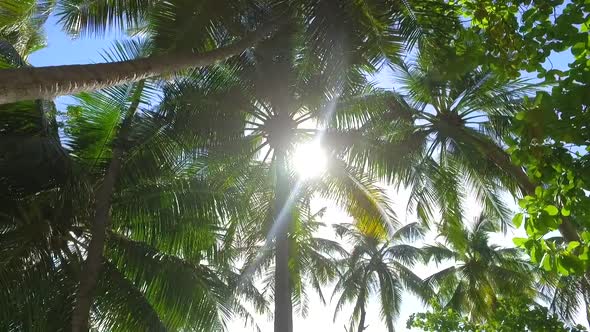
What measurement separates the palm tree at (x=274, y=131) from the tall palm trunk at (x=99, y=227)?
920 millimetres

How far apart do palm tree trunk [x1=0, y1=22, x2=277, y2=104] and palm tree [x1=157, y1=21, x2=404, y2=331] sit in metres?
3.52

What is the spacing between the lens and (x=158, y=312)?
959cm

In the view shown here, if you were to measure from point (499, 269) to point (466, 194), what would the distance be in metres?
11.7

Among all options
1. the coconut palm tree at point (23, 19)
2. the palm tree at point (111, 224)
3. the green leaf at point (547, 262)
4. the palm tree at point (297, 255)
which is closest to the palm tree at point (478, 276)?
the palm tree at point (297, 255)

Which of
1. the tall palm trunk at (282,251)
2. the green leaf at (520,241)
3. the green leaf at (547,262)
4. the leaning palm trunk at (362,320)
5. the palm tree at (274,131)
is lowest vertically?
the green leaf at (547,262)

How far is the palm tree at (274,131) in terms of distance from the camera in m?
10.8

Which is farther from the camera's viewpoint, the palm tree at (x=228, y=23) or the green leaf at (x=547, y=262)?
the palm tree at (x=228, y=23)

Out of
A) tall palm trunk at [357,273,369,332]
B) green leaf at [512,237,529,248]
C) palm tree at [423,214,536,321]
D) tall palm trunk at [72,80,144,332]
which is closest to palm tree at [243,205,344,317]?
tall palm trunk at [357,273,369,332]

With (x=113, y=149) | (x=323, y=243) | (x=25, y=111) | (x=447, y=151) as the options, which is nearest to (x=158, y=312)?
(x=113, y=149)

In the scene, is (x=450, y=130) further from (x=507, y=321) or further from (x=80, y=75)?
(x=80, y=75)

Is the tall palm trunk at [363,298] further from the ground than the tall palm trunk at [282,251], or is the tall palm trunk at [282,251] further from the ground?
the tall palm trunk at [363,298]

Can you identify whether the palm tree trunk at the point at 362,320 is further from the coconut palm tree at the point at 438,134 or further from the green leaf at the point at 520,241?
the green leaf at the point at 520,241

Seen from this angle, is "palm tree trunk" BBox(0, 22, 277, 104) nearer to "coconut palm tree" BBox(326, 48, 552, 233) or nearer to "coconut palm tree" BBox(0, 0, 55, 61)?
"coconut palm tree" BBox(0, 0, 55, 61)

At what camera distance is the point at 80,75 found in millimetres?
5098
